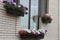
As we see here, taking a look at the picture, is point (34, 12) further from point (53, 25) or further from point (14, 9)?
point (14, 9)

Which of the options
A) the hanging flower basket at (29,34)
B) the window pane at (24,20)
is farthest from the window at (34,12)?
the hanging flower basket at (29,34)

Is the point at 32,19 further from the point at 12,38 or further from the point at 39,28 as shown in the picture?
the point at 12,38

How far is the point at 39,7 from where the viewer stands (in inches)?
193

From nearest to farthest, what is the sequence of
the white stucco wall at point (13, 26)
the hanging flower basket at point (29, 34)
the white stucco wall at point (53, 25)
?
the white stucco wall at point (13, 26) < the hanging flower basket at point (29, 34) < the white stucco wall at point (53, 25)

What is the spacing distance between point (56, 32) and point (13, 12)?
166 centimetres

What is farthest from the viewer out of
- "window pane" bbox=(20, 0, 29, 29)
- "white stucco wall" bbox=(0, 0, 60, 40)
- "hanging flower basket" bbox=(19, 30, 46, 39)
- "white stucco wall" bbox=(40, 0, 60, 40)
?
"white stucco wall" bbox=(40, 0, 60, 40)

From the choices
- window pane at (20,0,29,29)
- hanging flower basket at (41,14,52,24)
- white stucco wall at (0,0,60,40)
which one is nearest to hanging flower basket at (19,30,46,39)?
white stucco wall at (0,0,60,40)

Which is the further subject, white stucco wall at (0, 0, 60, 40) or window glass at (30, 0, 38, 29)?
window glass at (30, 0, 38, 29)

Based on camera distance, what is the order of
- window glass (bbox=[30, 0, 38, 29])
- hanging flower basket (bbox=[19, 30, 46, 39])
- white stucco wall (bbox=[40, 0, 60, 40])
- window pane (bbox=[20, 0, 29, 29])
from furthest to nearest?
white stucco wall (bbox=[40, 0, 60, 40]) < window glass (bbox=[30, 0, 38, 29]) < window pane (bbox=[20, 0, 29, 29]) < hanging flower basket (bbox=[19, 30, 46, 39])

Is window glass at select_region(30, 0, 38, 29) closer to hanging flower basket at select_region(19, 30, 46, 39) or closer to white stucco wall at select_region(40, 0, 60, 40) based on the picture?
white stucco wall at select_region(40, 0, 60, 40)

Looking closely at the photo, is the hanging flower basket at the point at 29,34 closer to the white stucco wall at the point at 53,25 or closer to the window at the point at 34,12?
the window at the point at 34,12

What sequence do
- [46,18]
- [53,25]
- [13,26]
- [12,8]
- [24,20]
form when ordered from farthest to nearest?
[53,25] < [46,18] < [24,20] < [13,26] < [12,8]

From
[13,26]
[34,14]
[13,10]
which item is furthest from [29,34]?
[34,14]

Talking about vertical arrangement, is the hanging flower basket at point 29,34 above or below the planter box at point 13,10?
below
